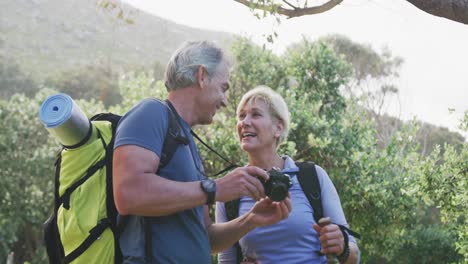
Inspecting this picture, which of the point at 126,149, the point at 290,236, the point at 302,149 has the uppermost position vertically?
the point at 126,149

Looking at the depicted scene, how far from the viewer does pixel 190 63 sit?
214cm

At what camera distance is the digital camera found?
2137 mm

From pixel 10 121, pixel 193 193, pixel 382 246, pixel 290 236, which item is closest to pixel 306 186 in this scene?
pixel 290 236

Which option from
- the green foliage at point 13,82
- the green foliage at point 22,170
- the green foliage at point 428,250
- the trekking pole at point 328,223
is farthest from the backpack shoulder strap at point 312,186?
the green foliage at point 13,82

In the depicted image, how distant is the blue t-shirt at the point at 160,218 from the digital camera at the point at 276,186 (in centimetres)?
26

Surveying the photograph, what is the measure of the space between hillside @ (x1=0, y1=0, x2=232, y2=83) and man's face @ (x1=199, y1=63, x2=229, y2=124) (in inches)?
1828

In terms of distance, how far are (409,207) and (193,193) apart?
6.02 metres

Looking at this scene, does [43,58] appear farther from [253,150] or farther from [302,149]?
[253,150]

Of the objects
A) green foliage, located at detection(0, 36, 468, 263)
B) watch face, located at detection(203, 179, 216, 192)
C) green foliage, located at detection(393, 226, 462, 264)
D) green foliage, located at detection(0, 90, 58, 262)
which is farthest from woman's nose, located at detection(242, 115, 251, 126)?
green foliage, located at detection(393, 226, 462, 264)

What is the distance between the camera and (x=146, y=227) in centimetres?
195

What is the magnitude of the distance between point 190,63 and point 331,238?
91 centimetres

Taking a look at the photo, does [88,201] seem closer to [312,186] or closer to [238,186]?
[238,186]

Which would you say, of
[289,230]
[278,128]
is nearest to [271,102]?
[278,128]

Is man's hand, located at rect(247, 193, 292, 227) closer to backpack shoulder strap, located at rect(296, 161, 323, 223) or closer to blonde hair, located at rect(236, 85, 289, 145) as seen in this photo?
backpack shoulder strap, located at rect(296, 161, 323, 223)
